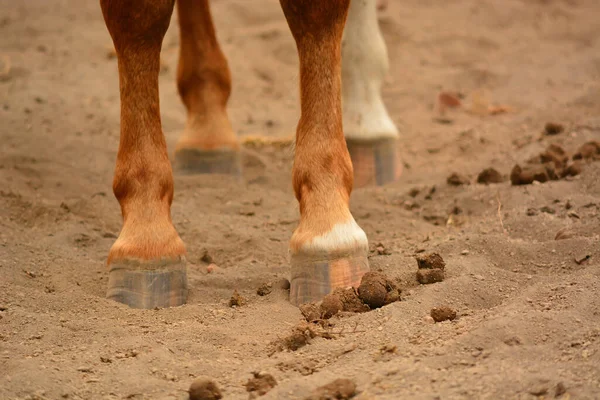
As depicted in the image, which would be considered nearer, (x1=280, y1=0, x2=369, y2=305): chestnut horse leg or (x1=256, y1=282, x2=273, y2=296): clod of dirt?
(x1=280, y1=0, x2=369, y2=305): chestnut horse leg

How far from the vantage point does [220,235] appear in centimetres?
336

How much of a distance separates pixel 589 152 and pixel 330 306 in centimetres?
179

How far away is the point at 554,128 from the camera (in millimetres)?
4324

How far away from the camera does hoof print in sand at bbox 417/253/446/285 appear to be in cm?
263

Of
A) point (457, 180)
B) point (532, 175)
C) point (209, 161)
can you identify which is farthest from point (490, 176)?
point (209, 161)

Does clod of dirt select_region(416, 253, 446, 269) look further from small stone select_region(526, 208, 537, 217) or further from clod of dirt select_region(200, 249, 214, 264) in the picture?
clod of dirt select_region(200, 249, 214, 264)

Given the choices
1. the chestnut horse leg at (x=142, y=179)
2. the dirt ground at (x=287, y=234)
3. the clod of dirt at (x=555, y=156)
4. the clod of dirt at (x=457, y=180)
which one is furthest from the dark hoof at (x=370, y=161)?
the chestnut horse leg at (x=142, y=179)

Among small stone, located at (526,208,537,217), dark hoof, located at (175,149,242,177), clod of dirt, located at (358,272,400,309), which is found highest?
dark hoof, located at (175,149,242,177)

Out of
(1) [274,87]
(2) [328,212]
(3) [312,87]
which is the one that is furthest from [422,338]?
(1) [274,87]

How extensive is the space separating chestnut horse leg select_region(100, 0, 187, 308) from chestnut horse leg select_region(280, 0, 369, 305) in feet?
1.33

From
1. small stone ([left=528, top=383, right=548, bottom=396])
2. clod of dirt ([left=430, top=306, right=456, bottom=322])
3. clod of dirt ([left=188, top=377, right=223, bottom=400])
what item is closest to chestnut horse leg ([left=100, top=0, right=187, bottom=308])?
clod of dirt ([left=188, top=377, right=223, bottom=400])

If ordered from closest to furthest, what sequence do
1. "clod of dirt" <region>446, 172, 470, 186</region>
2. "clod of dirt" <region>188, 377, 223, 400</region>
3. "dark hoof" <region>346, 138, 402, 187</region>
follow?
"clod of dirt" <region>188, 377, 223, 400</region> < "clod of dirt" <region>446, 172, 470, 186</region> < "dark hoof" <region>346, 138, 402, 187</region>

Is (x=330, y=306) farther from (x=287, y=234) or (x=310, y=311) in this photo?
(x=287, y=234)

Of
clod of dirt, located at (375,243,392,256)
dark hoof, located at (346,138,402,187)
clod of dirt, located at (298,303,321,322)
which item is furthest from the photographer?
dark hoof, located at (346,138,402,187)
